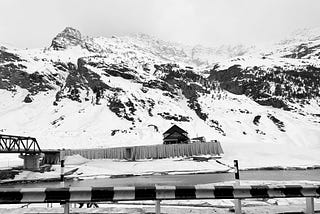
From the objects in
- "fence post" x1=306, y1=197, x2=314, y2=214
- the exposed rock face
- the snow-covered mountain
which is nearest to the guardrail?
"fence post" x1=306, y1=197, x2=314, y2=214

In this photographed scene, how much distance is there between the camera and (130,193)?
730 centimetres

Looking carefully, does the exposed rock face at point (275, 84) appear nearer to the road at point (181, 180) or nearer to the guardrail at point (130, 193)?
the road at point (181, 180)

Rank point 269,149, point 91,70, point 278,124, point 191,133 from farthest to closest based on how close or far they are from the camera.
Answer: point 91,70
point 278,124
point 191,133
point 269,149

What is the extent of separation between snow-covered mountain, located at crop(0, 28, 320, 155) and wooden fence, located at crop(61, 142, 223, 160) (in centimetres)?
1400

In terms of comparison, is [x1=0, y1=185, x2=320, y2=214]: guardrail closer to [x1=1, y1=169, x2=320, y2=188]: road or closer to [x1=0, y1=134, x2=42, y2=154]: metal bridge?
[x1=1, y1=169, x2=320, y2=188]: road

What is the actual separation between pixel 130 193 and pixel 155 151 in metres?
68.4

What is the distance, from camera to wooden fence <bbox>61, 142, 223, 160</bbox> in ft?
243

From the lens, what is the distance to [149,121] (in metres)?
112

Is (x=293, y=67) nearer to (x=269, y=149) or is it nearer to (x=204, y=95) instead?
(x=204, y=95)

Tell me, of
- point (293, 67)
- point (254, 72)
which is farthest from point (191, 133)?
point (293, 67)

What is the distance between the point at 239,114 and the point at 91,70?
64994 millimetres

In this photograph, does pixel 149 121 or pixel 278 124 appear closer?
pixel 149 121

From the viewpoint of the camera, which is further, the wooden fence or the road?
the wooden fence

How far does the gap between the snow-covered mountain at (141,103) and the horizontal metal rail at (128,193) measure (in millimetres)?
79931
